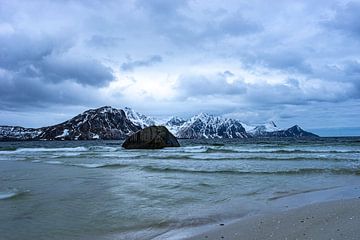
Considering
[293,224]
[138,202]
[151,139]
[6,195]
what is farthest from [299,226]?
[151,139]

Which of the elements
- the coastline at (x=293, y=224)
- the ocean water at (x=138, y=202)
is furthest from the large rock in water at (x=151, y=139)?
the coastline at (x=293, y=224)

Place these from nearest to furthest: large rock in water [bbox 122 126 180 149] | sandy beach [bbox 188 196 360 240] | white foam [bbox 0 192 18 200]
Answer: sandy beach [bbox 188 196 360 240] → white foam [bbox 0 192 18 200] → large rock in water [bbox 122 126 180 149]

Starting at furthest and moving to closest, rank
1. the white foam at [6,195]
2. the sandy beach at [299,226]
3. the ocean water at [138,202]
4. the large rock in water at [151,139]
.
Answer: the large rock in water at [151,139]
the white foam at [6,195]
the ocean water at [138,202]
the sandy beach at [299,226]

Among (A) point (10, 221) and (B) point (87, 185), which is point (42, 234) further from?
(B) point (87, 185)

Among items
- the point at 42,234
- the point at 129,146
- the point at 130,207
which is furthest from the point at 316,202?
the point at 129,146

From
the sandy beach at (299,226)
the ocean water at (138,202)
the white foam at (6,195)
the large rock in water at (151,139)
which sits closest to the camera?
the sandy beach at (299,226)

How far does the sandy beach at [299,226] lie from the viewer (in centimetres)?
609

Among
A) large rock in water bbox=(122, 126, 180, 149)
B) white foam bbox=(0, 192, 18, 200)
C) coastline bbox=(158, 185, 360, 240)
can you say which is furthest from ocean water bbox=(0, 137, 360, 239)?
large rock in water bbox=(122, 126, 180, 149)

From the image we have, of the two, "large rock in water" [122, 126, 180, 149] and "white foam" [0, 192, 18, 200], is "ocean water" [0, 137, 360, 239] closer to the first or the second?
"white foam" [0, 192, 18, 200]

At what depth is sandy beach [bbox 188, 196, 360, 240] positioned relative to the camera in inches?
240

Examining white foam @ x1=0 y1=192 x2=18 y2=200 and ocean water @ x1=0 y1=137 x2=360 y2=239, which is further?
white foam @ x1=0 y1=192 x2=18 y2=200

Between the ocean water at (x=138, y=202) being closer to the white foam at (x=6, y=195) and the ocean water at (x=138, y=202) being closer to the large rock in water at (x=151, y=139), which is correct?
the white foam at (x=6, y=195)

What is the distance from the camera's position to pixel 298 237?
592 cm

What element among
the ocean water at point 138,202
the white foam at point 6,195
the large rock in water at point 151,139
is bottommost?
the ocean water at point 138,202
